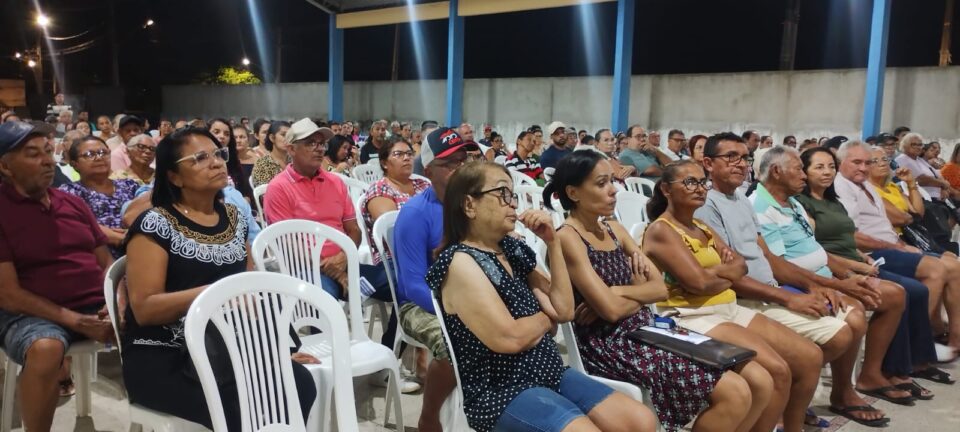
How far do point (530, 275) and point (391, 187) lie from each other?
1730mm

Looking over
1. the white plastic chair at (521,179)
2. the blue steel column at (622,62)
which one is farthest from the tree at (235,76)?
the white plastic chair at (521,179)

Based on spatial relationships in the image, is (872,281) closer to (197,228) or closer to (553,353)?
(553,353)

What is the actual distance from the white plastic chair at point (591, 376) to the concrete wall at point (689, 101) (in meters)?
9.46

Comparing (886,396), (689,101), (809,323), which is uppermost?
(689,101)

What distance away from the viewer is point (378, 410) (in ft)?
9.78

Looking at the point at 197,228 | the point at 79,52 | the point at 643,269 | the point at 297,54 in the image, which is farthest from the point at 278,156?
the point at 79,52

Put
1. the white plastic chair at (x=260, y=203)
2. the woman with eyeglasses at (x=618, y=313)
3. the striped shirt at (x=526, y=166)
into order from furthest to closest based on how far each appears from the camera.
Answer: the striped shirt at (x=526, y=166), the white plastic chair at (x=260, y=203), the woman with eyeglasses at (x=618, y=313)

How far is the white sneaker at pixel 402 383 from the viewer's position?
3.16 meters

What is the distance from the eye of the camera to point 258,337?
1.88m

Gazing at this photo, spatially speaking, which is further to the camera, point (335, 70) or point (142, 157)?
point (335, 70)

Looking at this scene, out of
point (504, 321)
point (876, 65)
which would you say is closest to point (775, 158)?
point (504, 321)

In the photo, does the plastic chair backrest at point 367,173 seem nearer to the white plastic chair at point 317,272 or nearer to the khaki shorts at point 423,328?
the white plastic chair at point 317,272

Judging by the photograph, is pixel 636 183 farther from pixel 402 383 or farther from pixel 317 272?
pixel 317 272

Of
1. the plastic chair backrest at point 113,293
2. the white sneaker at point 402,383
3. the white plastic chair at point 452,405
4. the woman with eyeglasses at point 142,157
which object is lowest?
the white sneaker at point 402,383
